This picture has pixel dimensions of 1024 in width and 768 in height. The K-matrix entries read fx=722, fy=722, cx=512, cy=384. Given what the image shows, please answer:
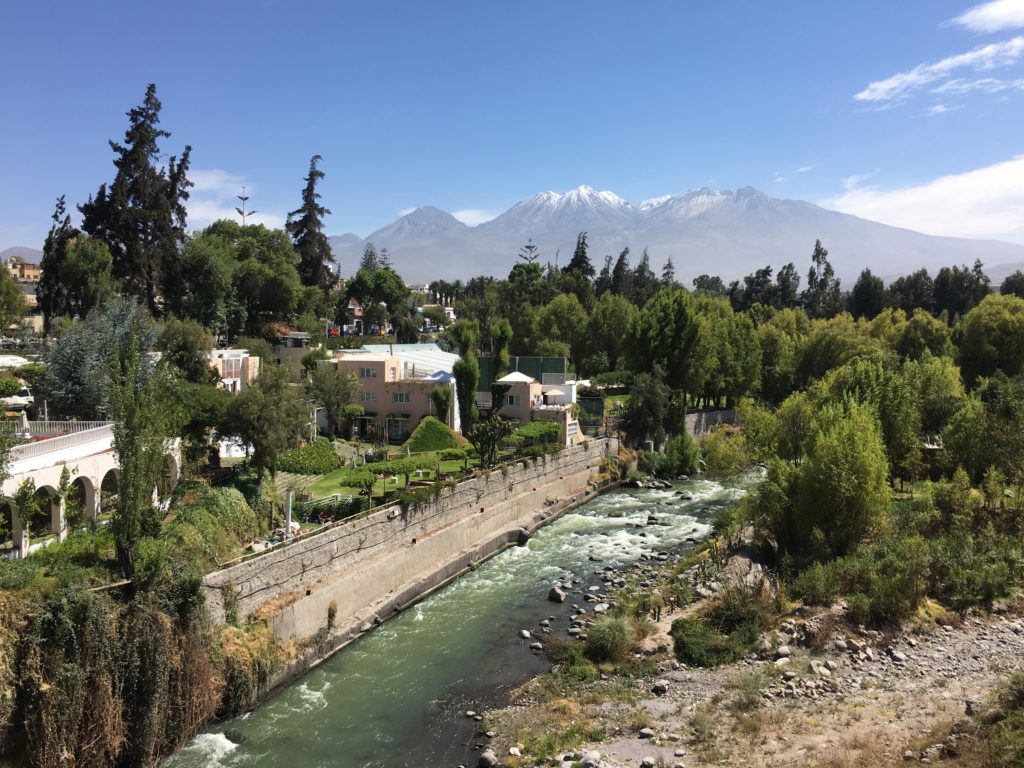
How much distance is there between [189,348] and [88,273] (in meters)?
12.5

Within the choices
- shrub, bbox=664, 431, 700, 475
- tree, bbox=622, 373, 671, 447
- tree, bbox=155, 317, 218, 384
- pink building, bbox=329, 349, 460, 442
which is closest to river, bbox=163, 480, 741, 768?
pink building, bbox=329, 349, 460, 442

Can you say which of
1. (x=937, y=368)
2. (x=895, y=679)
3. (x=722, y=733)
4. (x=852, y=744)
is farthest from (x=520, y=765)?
(x=937, y=368)

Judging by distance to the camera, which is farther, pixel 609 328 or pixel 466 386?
pixel 609 328

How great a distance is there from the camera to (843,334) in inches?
2367

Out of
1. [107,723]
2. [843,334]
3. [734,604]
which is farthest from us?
[843,334]

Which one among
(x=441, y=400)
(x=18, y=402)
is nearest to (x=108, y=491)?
(x=18, y=402)

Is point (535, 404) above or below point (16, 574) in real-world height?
above

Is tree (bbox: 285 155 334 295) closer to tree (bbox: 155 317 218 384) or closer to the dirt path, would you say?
tree (bbox: 155 317 218 384)

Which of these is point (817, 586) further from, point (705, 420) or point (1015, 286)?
point (1015, 286)

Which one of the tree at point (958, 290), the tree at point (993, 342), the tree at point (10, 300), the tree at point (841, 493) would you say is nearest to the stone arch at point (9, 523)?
the tree at point (841, 493)

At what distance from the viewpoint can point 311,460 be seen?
30.8 meters

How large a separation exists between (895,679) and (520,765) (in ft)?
30.7

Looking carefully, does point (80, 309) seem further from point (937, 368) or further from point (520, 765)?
point (937, 368)

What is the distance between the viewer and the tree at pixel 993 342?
185 feet
